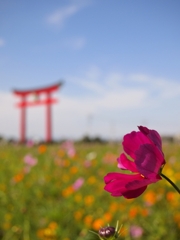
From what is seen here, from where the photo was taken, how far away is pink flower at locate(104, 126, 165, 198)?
0.34 m

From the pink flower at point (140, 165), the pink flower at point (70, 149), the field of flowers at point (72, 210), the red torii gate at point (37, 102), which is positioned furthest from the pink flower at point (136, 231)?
the red torii gate at point (37, 102)

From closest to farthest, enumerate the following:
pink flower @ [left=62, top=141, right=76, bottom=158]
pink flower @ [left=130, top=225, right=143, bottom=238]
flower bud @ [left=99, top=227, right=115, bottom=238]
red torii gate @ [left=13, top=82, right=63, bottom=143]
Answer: flower bud @ [left=99, top=227, right=115, bottom=238]
pink flower @ [left=130, top=225, right=143, bottom=238]
pink flower @ [left=62, top=141, right=76, bottom=158]
red torii gate @ [left=13, top=82, right=63, bottom=143]

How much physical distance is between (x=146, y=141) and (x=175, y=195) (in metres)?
1.71

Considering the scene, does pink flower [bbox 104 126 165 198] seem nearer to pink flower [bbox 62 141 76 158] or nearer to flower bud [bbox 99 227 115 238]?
flower bud [bbox 99 227 115 238]

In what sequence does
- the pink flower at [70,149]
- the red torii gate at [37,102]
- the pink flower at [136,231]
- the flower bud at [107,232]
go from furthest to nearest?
the red torii gate at [37,102]
the pink flower at [70,149]
the pink flower at [136,231]
the flower bud at [107,232]

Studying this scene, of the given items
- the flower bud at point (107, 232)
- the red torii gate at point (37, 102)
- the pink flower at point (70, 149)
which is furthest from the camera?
the red torii gate at point (37, 102)

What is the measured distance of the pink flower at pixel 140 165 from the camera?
34 centimetres

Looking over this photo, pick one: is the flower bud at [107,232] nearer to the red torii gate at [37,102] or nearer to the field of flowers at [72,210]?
the field of flowers at [72,210]

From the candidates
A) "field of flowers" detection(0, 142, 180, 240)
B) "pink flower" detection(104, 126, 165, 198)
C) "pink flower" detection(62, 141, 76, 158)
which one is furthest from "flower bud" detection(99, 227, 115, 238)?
"pink flower" detection(62, 141, 76, 158)

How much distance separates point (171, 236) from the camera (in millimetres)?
1746

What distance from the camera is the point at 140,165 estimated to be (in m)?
0.34

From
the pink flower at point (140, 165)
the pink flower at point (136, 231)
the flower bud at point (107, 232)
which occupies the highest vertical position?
the pink flower at point (140, 165)

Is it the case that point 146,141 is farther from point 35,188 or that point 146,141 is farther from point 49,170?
point 49,170

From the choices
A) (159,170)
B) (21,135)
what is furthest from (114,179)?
(21,135)
